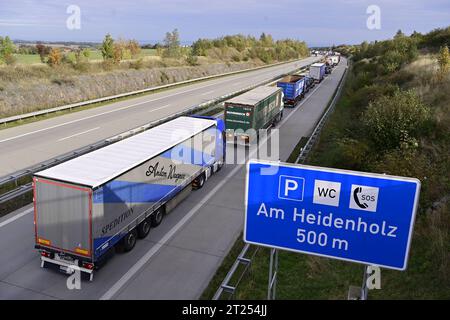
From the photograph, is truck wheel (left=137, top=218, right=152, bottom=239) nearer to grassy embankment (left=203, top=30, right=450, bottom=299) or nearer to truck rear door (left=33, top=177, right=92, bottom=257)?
truck rear door (left=33, top=177, right=92, bottom=257)

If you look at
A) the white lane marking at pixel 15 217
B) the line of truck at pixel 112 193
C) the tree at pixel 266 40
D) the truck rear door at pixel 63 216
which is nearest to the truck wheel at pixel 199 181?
the line of truck at pixel 112 193

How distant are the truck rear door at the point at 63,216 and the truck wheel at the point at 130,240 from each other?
5.95 feet

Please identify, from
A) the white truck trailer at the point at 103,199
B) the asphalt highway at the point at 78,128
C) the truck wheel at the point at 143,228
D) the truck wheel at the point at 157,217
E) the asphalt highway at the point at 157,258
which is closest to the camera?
the white truck trailer at the point at 103,199

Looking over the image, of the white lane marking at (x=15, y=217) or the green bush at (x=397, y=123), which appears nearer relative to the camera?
the white lane marking at (x=15, y=217)

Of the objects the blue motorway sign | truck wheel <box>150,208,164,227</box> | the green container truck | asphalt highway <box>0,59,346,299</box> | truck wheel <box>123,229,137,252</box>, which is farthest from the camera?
the green container truck

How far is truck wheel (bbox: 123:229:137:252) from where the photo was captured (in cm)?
1237

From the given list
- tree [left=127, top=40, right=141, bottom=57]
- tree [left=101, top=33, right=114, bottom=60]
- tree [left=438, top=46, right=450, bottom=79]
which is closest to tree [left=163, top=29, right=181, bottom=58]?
tree [left=127, top=40, right=141, bottom=57]

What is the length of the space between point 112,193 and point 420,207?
9835mm

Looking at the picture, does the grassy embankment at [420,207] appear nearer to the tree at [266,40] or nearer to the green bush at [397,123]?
the green bush at [397,123]

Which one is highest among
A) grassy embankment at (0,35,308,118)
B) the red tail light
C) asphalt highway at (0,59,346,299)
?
grassy embankment at (0,35,308,118)

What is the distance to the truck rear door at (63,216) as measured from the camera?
10359 mm

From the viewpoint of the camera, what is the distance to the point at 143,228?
13.4 meters

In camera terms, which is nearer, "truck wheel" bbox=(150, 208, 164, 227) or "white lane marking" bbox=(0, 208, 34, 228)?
"white lane marking" bbox=(0, 208, 34, 228)

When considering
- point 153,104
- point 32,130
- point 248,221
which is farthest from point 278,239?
point 153,104
